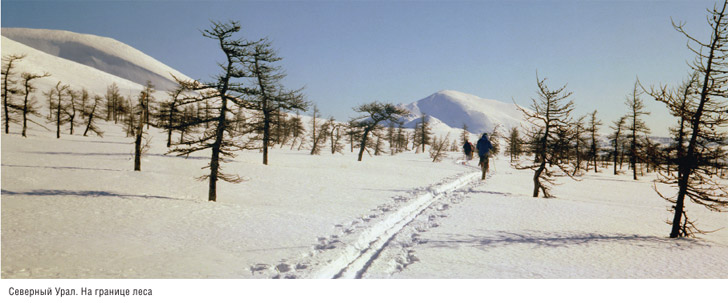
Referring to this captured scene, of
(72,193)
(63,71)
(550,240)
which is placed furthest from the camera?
(63,71)

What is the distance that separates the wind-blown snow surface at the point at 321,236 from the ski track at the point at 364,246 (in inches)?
1.2

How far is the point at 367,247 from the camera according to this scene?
6.92 m

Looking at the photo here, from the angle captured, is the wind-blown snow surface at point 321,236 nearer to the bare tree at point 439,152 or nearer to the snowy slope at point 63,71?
the bare tree at point 439,152

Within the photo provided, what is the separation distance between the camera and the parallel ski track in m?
5.57

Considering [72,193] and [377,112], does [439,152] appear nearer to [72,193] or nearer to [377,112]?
[377,112]

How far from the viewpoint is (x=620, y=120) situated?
134ft

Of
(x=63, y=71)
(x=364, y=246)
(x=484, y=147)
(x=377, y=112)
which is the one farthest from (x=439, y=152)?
(x=63, y=71)

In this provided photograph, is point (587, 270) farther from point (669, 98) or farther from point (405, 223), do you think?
point (669, 98)

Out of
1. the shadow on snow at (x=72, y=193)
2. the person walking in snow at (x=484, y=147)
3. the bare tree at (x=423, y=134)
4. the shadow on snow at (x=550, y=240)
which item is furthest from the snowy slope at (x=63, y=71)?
the shadow on snow at (x=550, y=240)

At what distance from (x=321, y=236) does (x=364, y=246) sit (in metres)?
1.19
